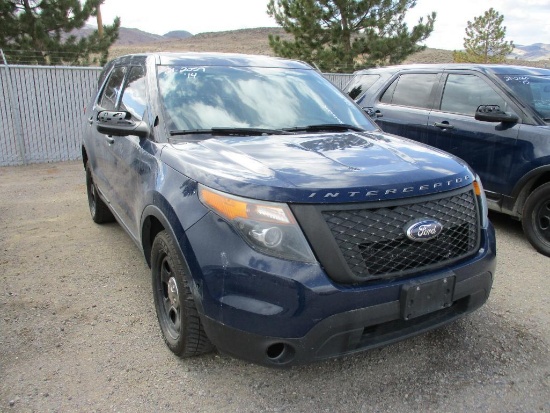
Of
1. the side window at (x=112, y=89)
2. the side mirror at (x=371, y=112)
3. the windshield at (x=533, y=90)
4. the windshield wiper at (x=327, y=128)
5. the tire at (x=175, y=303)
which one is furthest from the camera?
the side mirror at (x=371, y=112)

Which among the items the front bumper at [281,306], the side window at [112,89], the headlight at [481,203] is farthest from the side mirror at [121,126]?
the headlight at [481,203]

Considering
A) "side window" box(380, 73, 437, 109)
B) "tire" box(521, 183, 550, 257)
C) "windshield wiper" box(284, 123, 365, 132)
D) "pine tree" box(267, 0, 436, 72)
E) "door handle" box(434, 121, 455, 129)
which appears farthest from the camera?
"pine tree" box(267, 0, 436, 72)

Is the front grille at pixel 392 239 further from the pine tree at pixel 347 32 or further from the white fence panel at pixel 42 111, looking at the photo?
the pine tree at pixel 347 32

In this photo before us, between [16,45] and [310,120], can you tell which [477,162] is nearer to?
[310,120]

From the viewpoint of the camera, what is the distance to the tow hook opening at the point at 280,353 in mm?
2258

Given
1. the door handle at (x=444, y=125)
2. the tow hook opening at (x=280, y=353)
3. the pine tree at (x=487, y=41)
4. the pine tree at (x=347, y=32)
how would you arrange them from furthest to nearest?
the pine tree at (x=487, y=41) → the pine tree at (x=347, y=32) → the door handle at (x=444, y=125) → the tow hook opening at (x=280, y=353)

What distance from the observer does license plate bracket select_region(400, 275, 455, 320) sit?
2273 millimetres

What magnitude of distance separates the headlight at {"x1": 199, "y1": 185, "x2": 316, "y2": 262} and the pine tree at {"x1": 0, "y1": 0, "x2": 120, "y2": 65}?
466 inches

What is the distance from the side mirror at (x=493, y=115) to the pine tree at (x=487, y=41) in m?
26.2

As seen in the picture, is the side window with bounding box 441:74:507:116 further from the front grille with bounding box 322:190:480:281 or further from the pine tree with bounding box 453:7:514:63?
the pine tree with bounding box 453:7:514:63

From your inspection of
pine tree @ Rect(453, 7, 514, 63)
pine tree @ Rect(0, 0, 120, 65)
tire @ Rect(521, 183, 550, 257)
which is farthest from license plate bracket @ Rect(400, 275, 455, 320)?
pine tree @ Rect(453, 7, 514, 63)

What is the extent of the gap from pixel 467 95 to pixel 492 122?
603 millimetres

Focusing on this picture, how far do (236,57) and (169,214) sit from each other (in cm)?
180

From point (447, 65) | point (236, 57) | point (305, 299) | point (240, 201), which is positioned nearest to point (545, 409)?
point (305, 299)
